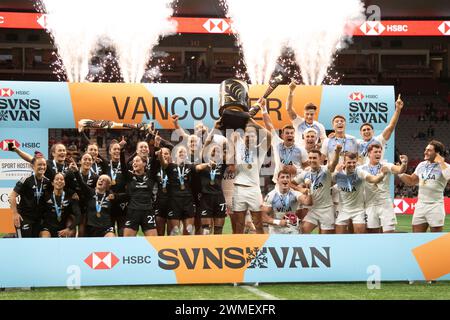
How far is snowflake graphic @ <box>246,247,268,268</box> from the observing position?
348 inches

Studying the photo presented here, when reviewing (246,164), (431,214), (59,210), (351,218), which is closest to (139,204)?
(59,210)

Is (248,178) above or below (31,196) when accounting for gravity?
above

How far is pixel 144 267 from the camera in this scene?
8.79 metres

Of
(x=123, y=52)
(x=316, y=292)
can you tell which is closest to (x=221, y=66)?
(x=123, y=52)

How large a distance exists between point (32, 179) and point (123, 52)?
46.3 feet

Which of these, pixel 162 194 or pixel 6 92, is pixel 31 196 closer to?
pixel 162 194

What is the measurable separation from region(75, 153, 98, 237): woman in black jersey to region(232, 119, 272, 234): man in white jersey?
2.04 meters

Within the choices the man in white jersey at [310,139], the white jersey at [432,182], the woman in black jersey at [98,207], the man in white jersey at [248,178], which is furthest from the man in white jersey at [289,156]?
the woman in black jersey at [98,207]

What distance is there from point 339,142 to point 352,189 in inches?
47.6

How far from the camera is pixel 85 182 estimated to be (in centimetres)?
1030

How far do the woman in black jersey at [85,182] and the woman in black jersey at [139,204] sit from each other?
1.94 ft

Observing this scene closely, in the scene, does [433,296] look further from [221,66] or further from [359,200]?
[221,66]

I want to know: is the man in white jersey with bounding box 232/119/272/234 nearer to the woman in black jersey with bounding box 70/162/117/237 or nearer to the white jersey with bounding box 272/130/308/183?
the white jersey with bounding box 272/130/308/183

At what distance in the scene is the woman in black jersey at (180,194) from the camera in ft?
34.7
